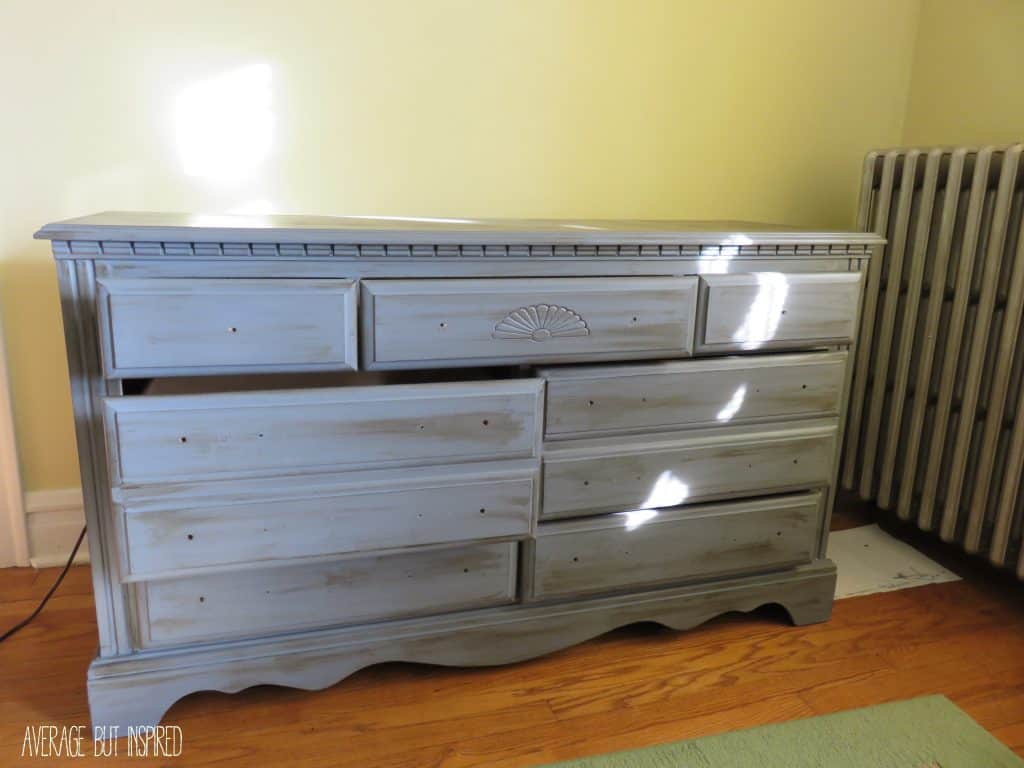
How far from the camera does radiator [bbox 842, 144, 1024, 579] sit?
1796mm

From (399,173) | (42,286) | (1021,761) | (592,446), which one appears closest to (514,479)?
(592,446)

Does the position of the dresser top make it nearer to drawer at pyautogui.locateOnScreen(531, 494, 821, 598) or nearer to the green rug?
drawer at pyautogui.locateOnScreen(531, 494, 821, 598)

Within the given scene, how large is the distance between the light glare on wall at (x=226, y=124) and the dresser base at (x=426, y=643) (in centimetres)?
102

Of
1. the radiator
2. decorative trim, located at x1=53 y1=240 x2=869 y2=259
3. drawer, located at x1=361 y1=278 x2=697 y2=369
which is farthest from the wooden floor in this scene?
decorative trim, located at x1=53 y1=240 x2=869 y2=259

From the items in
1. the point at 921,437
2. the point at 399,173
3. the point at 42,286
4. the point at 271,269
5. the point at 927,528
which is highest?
the point at 399,173

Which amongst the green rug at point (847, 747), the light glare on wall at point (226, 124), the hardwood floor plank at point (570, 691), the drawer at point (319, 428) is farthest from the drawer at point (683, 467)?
the light glare on wall at point (226, 124)

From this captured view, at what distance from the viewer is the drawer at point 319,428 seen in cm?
124

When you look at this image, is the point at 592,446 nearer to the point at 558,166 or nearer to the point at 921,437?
the point at 558,166

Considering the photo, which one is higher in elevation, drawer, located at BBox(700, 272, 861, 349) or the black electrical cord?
drawer, located at BBox(700, 272, 861, 349)

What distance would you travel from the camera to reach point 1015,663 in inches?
66.6

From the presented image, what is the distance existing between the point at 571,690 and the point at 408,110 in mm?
1298

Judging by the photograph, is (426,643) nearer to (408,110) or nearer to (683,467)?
(683,467)

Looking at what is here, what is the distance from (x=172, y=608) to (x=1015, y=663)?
1678mm

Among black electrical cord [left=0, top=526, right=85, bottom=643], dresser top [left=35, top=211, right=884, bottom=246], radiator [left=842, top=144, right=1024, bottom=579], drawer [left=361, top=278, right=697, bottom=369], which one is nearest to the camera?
dresser top [left=35, top=211, right=884, bottom=246]
